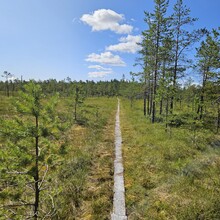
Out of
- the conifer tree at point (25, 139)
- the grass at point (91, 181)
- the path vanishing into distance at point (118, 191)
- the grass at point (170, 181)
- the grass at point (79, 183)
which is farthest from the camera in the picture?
the grass at point (91, 181)

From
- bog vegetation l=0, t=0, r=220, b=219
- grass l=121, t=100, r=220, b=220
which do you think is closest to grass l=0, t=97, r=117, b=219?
bog vegetation l=0, t=0, r=220, b=219

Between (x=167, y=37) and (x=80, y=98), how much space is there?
1168cm

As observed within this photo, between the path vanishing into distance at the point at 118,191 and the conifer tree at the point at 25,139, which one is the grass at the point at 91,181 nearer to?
the path vanishing into distance at the point at 118,191

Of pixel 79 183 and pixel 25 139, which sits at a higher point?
pixel 25 139

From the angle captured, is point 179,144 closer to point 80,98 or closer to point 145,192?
point 145,192

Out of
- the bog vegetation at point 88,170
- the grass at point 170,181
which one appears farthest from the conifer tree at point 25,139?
the grass at point 170,181

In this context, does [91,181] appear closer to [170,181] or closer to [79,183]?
[79,183]

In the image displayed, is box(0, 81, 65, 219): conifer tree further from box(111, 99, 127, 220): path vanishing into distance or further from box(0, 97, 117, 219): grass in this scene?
box(111, 99, 127, 220): path vanishing into distance

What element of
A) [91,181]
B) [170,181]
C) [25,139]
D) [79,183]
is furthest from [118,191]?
[25,139]

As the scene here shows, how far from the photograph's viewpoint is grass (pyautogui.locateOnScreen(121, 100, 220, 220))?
18.2 ft

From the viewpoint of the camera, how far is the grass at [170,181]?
5551mm

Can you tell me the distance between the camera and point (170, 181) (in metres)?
7.37

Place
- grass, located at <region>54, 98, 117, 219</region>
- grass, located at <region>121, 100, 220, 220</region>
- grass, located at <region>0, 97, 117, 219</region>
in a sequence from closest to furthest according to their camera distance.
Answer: grass, located at <region>0, 97, 117, 219</region>
grass, located at <region>121, 100, 220, 220</region>
grass, located at <region>54, 98, 117, 219</region>

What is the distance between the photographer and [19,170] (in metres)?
4.29
